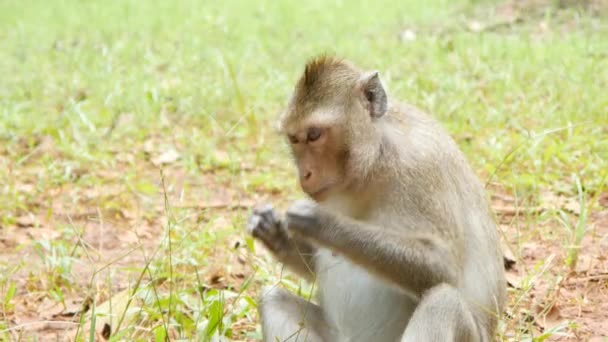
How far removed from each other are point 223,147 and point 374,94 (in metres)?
3.85

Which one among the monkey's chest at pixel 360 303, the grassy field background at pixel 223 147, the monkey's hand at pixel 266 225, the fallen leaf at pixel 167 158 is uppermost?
the monkey's hand at pixel 266 225

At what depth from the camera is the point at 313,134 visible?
3627 mm

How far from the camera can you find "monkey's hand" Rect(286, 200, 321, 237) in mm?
3494

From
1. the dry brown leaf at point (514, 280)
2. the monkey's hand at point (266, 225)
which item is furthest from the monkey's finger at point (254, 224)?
the dry brown leaf at point (514, 280)

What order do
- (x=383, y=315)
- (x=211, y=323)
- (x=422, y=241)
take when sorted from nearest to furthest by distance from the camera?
(x=422, y=241) → (x=383, y=315) → (x=211, y=323)

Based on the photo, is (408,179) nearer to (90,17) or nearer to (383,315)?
(383,315)

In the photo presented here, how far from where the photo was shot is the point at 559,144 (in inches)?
246

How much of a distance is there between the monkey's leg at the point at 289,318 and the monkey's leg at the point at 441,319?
2.15 feet

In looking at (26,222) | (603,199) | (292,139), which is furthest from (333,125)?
(26,222)

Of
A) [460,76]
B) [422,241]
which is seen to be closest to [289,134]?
[422,241]

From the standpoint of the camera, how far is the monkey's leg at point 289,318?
3.88 m

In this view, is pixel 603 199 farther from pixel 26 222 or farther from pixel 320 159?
pixel 26 222

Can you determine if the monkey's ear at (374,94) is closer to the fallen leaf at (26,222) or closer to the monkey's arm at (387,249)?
the monkey's arm at (387,249)

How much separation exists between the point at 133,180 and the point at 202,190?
569 mm
